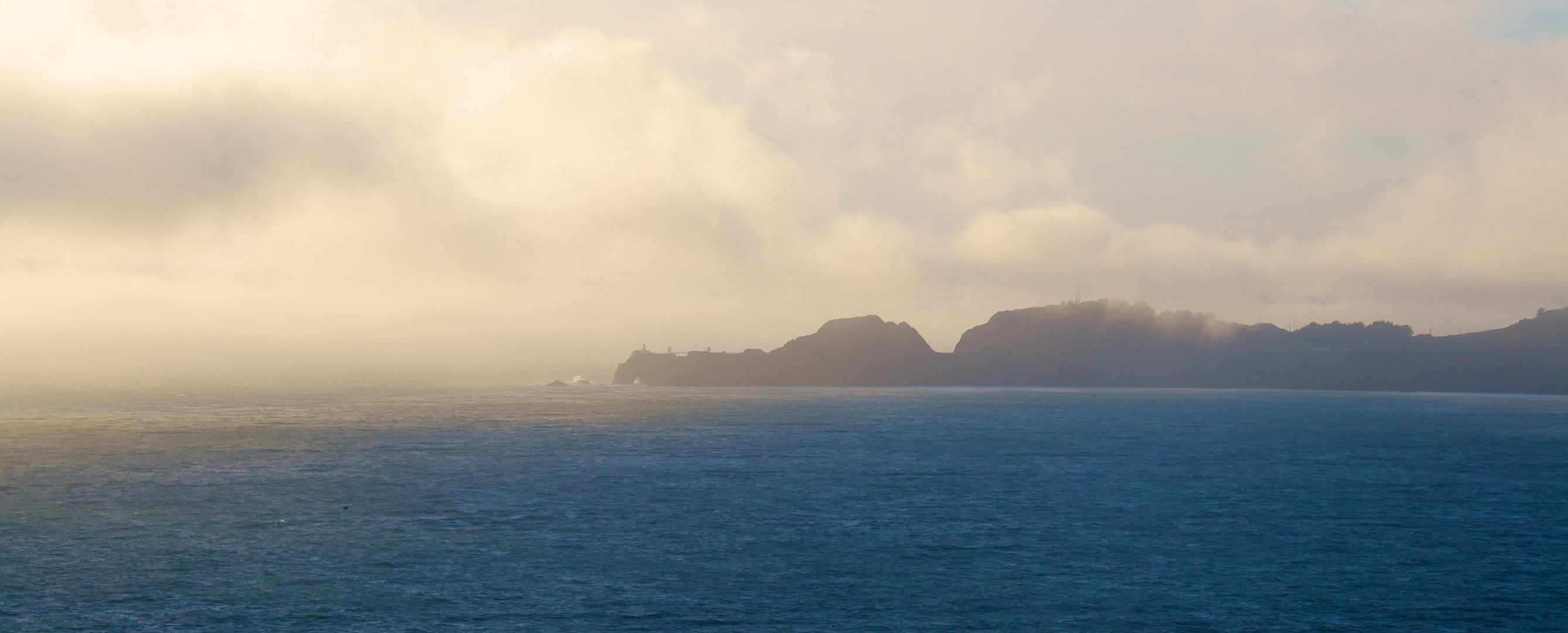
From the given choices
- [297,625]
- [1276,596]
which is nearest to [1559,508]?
[1276,596]

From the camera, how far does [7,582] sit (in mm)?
40844

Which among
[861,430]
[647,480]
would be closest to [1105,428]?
[861,430]

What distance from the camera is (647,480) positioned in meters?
73.8

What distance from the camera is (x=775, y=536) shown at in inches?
2029

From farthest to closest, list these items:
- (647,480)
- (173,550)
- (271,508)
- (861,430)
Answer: (861,430), (647,480), (271,508), (173,550)

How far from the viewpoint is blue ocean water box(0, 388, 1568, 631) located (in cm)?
3784

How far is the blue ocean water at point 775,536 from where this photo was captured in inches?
1490

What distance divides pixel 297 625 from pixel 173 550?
16537 millimetres

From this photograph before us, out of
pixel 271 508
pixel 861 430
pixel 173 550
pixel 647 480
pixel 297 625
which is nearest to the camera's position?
pixel 297 625

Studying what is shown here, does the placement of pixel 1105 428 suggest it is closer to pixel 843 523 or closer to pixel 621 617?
pixel 843 523

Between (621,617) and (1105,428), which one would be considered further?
(1105,428)

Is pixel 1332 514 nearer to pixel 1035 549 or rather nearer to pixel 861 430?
pixel 1035 549

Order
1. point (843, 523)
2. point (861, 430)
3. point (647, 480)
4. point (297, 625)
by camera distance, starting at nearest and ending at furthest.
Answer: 1. point (297, 625)
2. point (843, 523)
3. point (647, 480)
4. point (861, 430)

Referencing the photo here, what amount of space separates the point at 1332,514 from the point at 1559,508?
16648 mm
